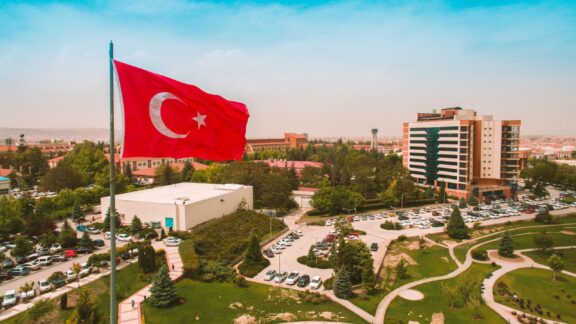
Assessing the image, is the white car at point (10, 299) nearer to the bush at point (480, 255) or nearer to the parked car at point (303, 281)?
the parked car at point (303, 281)

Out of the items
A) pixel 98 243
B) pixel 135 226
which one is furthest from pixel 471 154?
pixel 98 243

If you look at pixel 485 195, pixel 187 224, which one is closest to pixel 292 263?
pixel 187 224

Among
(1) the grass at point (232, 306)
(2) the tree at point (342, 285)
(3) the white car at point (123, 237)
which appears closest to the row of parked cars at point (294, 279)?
(1) the grass at point (232, 306)

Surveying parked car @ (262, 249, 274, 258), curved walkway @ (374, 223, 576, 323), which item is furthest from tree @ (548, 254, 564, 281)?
parked car @ (262, 249, 274, 258)

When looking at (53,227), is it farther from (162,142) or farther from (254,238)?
(162,142)

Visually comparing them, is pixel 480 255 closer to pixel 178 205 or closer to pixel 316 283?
pixel 316 283

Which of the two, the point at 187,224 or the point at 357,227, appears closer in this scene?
the point at 187,224
